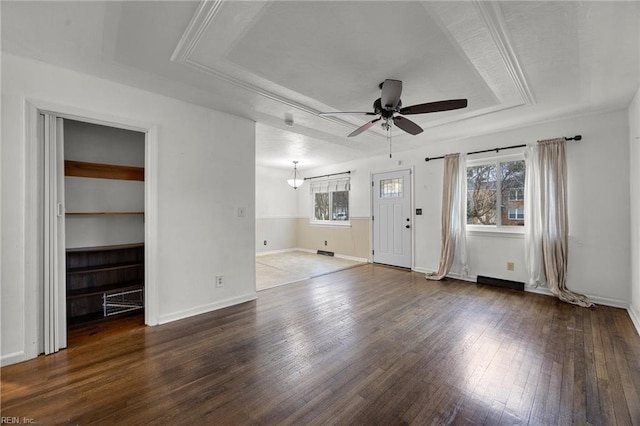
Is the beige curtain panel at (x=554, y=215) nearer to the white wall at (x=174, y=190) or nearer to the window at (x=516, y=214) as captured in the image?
the window at (x=516, y=214)

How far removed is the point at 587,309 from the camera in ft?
10.6

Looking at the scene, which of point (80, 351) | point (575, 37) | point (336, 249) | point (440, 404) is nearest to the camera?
point (440, 404)

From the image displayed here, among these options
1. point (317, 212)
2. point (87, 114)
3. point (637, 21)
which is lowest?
point (317, 212)

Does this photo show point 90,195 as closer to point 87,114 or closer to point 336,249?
point 87,114

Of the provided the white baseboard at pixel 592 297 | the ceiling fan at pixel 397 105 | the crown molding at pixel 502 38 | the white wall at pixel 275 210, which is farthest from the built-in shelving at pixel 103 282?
the white baseboard at pixel 592 297

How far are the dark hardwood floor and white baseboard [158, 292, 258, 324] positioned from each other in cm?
12

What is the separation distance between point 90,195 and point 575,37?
481 cm

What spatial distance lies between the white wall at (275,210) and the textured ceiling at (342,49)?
4421 mm

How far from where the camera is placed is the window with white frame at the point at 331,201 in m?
7.00

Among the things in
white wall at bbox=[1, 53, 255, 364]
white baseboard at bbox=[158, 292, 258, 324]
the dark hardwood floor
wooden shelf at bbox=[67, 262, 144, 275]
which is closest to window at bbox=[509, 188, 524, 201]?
the dark hardwood floor

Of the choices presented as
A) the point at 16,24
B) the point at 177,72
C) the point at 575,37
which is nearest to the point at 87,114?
the point at 16,24

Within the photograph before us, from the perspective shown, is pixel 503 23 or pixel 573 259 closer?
pixel 503 23

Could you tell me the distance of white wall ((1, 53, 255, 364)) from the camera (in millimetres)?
2125

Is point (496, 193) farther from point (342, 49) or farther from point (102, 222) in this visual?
point (102, 222)
